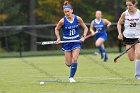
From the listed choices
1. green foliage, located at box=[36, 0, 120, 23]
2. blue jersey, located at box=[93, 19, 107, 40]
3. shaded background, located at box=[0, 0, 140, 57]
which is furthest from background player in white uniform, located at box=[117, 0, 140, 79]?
green foliage, located at box=[36, 0, 120, 23]

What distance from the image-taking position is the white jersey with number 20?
14.7m

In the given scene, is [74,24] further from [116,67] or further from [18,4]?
[18,4]

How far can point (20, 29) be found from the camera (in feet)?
92.5

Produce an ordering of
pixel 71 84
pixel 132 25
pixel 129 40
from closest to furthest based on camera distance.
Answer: pixel 71 84 < pixel 132 25 < pixel 129 40

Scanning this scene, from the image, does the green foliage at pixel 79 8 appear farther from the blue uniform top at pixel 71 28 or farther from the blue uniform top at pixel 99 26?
the blue uniform top at pixel 71 28

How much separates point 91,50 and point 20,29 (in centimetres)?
352

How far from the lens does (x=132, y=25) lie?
14.8 meters

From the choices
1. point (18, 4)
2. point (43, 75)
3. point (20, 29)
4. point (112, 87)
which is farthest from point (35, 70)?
point (18, 4)

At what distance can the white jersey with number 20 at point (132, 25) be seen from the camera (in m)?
14.7

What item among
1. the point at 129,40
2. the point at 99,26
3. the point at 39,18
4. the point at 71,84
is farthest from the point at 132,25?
the point at 39,18

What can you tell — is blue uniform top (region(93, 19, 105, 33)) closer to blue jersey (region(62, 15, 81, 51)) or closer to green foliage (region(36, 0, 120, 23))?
blue jersey (region(62, 15, 81, 51))

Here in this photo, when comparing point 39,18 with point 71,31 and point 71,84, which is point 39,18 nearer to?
point 71,31

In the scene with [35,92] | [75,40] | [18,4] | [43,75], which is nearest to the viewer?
[35,92]

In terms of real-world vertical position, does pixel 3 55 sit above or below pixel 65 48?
below
